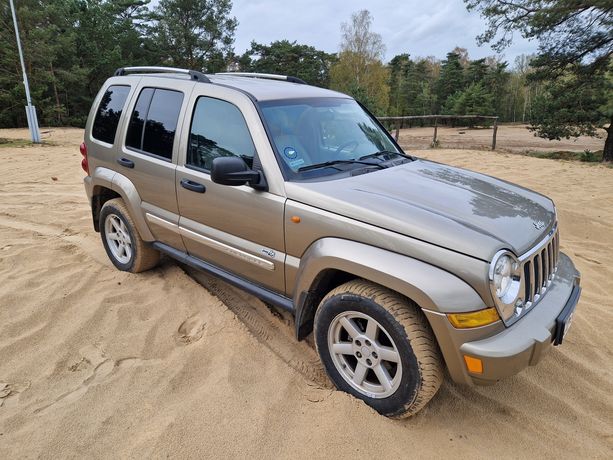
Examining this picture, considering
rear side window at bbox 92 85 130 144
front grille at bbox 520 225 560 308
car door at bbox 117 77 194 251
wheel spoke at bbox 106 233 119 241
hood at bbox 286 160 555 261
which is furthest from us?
wheel spoke at bbox 106 233 119 241

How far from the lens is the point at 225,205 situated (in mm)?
2920

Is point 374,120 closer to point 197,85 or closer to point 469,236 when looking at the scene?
point 197,85

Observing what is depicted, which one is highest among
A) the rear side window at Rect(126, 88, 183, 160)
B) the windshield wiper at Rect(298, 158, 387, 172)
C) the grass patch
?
the rear side window at Rect(126, 88, 183, 160)

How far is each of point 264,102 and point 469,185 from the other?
150 cm

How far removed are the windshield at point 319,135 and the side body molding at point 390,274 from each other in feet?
1.91

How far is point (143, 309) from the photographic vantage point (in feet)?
11.5

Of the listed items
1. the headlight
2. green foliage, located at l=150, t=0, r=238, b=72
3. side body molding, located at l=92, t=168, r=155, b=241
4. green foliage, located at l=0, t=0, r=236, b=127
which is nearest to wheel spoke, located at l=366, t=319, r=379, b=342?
the headlight

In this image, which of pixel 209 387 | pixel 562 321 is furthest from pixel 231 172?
pixel 562 321

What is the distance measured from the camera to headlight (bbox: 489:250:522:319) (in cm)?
203

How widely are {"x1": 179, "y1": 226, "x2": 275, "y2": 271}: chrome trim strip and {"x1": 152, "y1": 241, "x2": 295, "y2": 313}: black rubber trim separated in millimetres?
196

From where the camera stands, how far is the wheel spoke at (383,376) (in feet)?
7.71

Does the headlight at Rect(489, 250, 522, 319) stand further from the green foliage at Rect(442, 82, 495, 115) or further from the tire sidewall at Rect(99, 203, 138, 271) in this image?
the green foliage at Rect(442, 82, 495, 115)

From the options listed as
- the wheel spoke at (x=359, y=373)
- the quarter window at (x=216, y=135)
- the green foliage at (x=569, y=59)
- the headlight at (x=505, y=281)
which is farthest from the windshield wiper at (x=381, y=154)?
the green foliage at (x=569, y=59)

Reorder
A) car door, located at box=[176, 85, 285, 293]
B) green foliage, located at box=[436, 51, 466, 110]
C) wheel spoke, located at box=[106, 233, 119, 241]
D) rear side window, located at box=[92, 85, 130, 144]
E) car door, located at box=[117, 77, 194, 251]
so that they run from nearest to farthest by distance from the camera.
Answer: car door, located at box=[176, 85, 285, 293]
car door, located at box=[117, 77, 194, 251]
rear side window, located at box=[92, 85, 130, 144]
wheel spoke, located at box=[106, 233, 119, 241]
green foliage, located at box=[436, 51, 466, 110]
